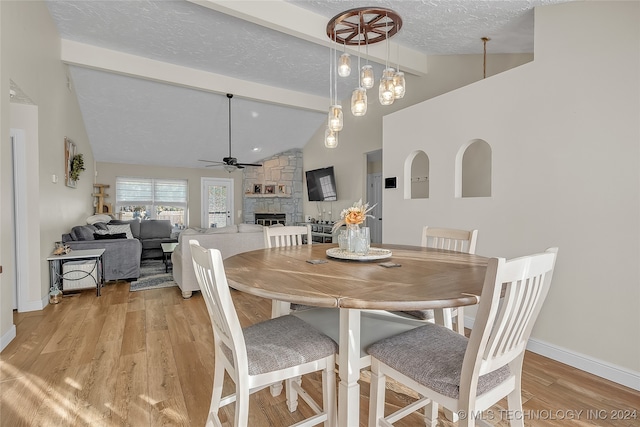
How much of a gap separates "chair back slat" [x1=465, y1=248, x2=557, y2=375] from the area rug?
413 cm

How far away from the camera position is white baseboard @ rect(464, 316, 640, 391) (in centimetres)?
194

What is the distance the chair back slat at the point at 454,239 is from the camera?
210 cm

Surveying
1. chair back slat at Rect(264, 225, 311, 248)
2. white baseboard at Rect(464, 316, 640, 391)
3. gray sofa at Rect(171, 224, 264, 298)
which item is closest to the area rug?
gray sofa at Rect(171, 224, 264, 298)

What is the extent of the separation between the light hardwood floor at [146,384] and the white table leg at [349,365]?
19.2 inches

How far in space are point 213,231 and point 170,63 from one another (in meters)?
2.47

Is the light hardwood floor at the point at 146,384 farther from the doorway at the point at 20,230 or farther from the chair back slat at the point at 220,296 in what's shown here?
the chair back slat at the point at 220,296

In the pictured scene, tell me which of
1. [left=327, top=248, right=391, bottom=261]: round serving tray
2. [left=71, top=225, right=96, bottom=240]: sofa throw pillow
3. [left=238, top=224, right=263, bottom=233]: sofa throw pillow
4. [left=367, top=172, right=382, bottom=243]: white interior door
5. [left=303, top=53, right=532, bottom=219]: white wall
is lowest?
[left=71, top=225, right=96, bottom=240]: sofa throw pillow

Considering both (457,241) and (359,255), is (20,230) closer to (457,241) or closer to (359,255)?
(359,255)

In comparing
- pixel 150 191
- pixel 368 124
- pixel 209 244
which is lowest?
pixel 209 244

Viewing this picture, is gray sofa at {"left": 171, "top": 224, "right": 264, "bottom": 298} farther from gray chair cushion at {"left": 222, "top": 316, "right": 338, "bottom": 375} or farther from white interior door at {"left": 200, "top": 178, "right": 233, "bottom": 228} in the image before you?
white interior door at {"left": 200, "top": 178, "right": 233, "bottom": 228}

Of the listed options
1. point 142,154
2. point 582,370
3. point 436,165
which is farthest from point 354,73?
point 142,154

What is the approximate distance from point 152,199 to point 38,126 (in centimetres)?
500

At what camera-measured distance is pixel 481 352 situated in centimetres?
99

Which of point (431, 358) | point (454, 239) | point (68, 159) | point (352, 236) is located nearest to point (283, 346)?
point (431, 358)
